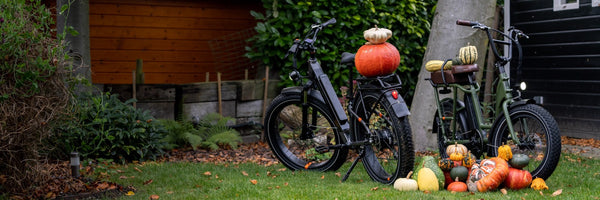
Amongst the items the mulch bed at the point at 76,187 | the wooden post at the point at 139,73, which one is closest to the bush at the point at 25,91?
the mulch bed at the point at 76,187

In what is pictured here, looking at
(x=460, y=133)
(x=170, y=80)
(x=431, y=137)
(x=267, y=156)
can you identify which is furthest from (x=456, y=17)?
(x=170, y=80)

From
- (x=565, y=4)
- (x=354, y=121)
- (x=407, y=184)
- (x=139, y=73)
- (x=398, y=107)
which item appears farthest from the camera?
(x=565, y=4)

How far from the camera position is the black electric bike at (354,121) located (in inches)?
198

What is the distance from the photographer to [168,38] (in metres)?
9.53

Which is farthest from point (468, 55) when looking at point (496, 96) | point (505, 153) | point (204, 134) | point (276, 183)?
point (204, 134)

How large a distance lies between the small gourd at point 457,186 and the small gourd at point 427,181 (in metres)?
0.09

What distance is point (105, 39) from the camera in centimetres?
923

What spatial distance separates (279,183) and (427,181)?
121 centimetres

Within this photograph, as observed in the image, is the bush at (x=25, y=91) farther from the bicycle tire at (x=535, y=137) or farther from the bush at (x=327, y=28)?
the bush at (x=327, y=28)

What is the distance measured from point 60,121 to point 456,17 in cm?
443

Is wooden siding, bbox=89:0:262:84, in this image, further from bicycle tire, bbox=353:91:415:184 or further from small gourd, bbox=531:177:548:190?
small gourd, bbox=531:177:548:190

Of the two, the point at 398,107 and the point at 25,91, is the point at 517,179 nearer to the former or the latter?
the point at 398,107

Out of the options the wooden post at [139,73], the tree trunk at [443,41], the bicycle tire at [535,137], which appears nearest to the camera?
the bicycle tire at [535,137]

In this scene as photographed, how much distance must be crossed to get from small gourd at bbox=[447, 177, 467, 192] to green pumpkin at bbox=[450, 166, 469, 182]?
0.10 feet
